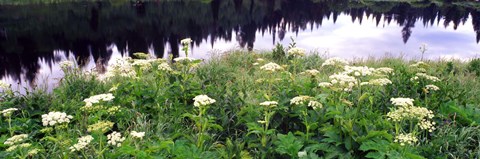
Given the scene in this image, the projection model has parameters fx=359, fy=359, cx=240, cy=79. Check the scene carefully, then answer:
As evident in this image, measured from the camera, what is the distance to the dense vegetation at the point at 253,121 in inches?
176

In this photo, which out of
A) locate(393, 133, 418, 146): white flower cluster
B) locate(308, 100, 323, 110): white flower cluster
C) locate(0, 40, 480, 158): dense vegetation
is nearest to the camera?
locate(393, 133, 418, 146): white flower cluster

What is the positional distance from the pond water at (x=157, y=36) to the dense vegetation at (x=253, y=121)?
31.0ft

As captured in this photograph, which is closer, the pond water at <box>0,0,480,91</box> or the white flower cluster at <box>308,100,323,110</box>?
the white flower cluster at <box>308,100,323,110</box>

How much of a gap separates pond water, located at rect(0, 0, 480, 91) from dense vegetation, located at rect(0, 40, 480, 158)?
9459 mm

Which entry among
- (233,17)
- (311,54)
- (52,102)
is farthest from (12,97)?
(233,17)

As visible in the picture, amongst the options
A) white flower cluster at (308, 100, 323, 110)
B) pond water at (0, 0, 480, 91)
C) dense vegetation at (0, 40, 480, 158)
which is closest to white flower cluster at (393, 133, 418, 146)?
dense vegetation at (0, 40, 480, 158)

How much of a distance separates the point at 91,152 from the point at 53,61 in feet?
74.5

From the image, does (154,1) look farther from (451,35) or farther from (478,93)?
(478,93)

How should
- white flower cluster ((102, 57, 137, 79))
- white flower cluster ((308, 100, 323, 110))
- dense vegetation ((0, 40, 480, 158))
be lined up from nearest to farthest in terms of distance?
dense vegetation ((0, 40, 480, 158)), white flower cluster ((308, 100, 323, 110)), white flower cluster ((102, 57, 137, 79))

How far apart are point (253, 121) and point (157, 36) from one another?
34486mm

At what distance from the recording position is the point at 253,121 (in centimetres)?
564

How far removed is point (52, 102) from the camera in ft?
24.6

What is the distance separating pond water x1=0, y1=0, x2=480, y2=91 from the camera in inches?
1014

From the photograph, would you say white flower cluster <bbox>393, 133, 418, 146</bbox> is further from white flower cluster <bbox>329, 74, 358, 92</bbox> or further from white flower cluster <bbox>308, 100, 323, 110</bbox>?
white flower cluster <bbox>308, 100, 323, 110</bbox>
